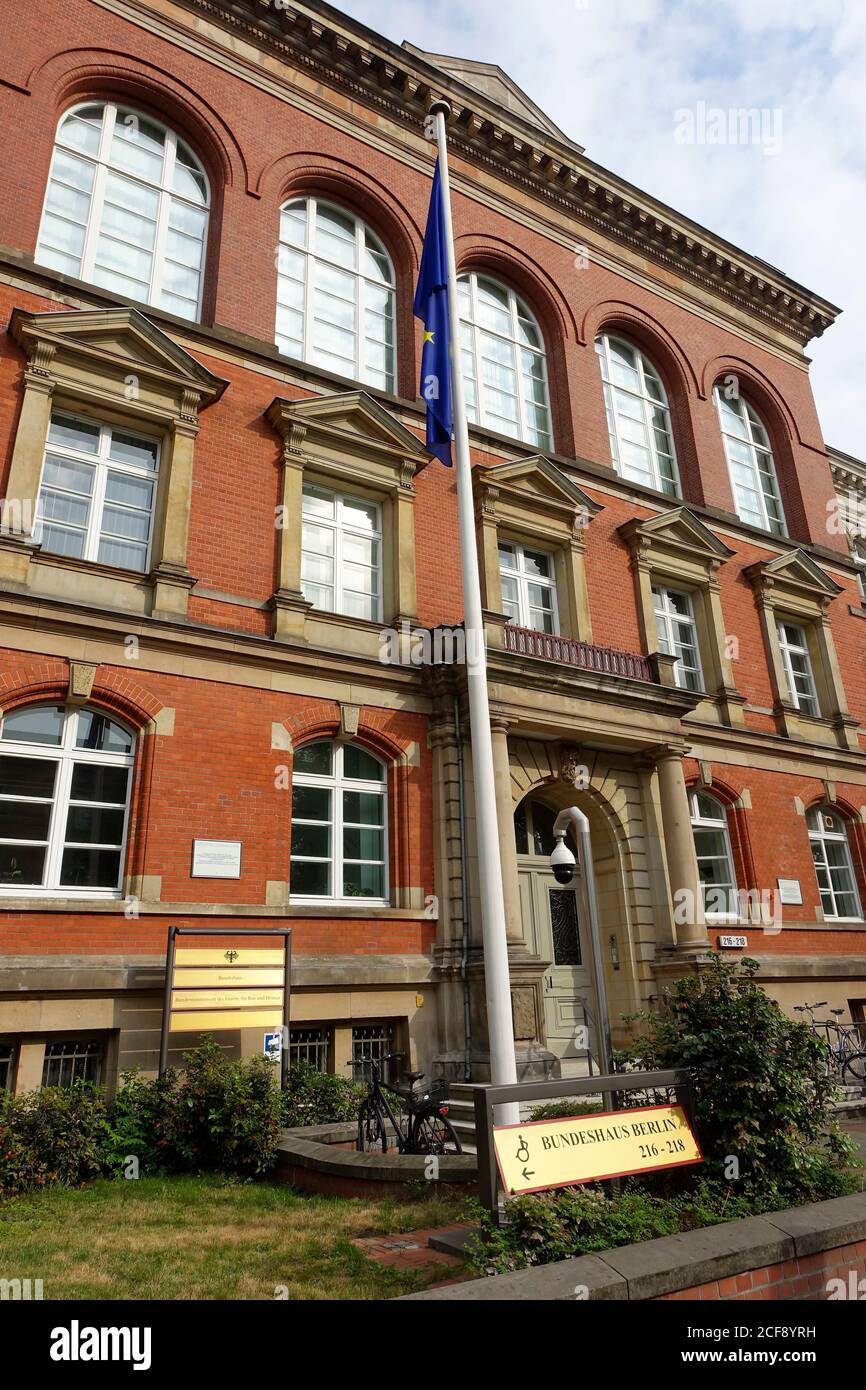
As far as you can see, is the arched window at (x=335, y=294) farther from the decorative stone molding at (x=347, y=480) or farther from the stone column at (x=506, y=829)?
the stone column at (x=506, y=829)

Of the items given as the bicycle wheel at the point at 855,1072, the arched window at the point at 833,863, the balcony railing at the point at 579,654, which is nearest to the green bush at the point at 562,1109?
the bicycle wheel at the point at 855,1072

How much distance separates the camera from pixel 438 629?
48.8ft

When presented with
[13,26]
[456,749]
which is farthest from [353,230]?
[456,749]

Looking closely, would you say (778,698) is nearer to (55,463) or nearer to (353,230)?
(353,230)

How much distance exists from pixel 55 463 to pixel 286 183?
821cm

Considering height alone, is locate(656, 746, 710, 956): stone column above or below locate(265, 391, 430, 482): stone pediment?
below

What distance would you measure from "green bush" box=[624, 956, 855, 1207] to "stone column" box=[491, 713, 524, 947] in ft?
19.5

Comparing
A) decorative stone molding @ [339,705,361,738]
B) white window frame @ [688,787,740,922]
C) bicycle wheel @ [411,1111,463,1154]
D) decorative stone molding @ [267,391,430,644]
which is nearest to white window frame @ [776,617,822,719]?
white window frame @ [688,787,740,922]

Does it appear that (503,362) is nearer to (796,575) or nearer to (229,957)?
(796,575)

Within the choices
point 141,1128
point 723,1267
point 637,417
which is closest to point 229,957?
point 141,1128

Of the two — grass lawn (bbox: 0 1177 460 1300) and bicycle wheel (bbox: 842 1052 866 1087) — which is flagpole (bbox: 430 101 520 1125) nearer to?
grass lawn (bbox: 0 1177 460 1300)

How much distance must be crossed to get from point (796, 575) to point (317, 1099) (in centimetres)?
1745

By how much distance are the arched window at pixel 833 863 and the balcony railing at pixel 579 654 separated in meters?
6.62

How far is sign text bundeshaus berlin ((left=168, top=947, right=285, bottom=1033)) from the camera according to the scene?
10.8 metres
